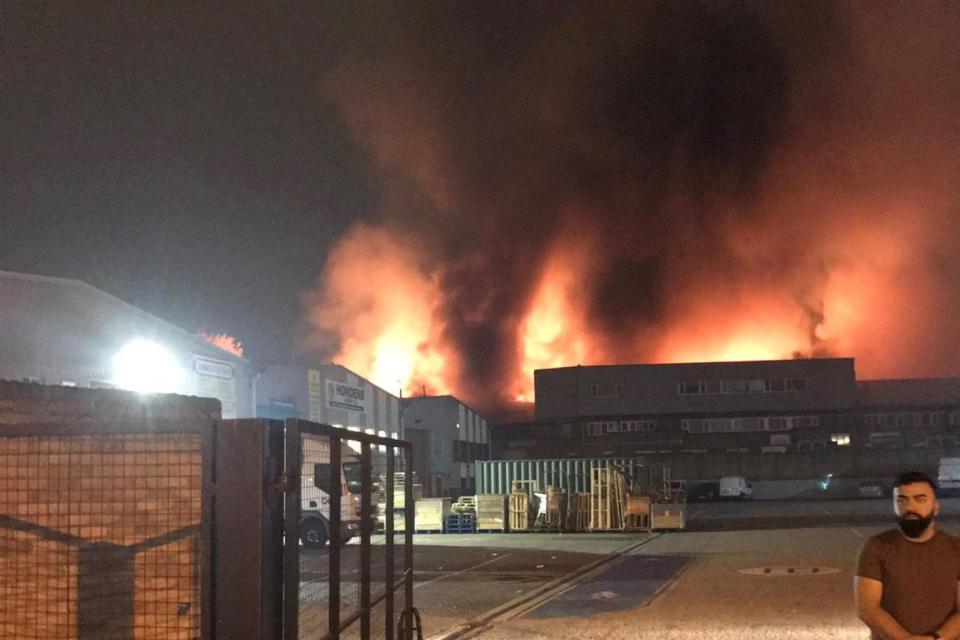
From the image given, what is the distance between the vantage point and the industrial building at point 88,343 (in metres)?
19.4

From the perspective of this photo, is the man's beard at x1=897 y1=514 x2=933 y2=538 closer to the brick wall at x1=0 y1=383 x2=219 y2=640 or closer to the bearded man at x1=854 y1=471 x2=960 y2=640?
the bearded man at x1=854 y1=471 x2=960 y2=640

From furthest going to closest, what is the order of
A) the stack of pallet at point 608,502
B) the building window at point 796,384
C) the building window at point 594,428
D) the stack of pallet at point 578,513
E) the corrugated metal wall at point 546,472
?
the building window at point 594,428 < the building window at point 796,384 < the corrugated metal wall at point 546,472 < the stack of pallet at point 578,513 < the stack of pallet at point 608,502

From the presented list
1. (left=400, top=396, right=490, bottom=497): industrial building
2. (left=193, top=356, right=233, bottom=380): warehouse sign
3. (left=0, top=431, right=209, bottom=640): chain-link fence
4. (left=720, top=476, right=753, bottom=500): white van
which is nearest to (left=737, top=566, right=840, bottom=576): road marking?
(left=193, top=356, right=233, bottom=380): warehouse sign

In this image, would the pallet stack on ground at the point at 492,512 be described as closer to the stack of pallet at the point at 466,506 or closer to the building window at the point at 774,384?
the stack of pallet at the point at 466,506

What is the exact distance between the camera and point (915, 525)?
209 inches

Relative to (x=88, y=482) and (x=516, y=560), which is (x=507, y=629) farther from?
(x=516, y=560)

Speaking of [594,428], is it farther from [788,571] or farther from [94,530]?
[94,530]

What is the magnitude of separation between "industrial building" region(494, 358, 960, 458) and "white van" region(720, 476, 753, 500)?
11.6 metres

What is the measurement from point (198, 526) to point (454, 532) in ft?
98.8

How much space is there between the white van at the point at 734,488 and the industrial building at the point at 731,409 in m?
11.6

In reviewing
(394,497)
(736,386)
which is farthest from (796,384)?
(394,497)

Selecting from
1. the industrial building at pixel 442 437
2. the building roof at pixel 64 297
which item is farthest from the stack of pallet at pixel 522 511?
the industrial building at pixel 442 437

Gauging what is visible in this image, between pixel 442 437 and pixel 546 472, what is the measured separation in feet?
68.6

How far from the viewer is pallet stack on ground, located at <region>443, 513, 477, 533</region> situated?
114ft
